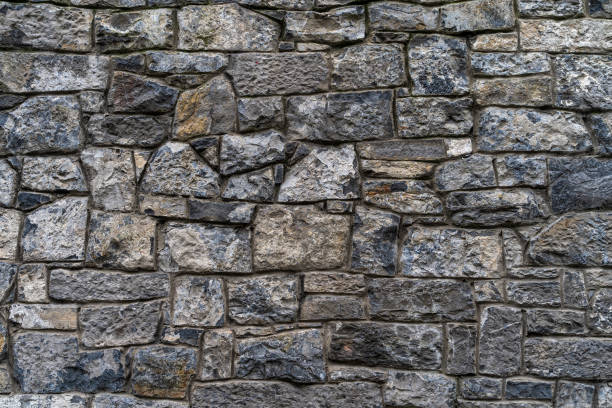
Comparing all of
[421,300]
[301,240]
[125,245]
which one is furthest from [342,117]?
[125,245]

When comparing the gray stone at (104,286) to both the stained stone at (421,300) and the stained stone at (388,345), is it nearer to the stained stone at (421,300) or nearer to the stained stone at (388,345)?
the stained stone at (388,345)

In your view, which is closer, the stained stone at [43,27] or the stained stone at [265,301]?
the stained stone at [265,301]

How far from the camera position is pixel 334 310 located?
242 centimetres

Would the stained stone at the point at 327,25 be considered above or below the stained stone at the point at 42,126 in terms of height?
above

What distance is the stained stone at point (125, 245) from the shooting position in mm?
2463

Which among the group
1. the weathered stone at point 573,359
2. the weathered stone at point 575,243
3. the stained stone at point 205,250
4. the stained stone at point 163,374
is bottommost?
the stained stone at point 163,374

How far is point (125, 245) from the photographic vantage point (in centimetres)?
246

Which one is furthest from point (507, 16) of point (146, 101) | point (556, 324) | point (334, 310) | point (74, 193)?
point (74, 193)

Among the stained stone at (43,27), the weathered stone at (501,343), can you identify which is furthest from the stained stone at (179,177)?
the weathered stone at (501,343)

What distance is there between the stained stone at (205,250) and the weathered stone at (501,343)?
118 centimetres

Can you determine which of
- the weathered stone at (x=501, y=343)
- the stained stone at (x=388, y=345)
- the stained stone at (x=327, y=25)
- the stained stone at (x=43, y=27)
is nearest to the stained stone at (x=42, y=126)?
the stained stone at (x=43, y=27)

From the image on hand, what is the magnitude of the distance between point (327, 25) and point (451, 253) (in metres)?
1.29

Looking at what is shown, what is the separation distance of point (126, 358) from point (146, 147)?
104 cm

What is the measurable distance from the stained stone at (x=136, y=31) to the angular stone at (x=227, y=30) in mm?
78
